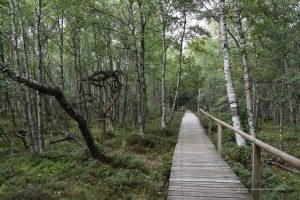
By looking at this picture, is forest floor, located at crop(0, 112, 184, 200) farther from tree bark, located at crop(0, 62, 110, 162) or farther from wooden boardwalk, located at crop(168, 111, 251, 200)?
wooden boardwalk, located at crop(168, 111, 251, 200)

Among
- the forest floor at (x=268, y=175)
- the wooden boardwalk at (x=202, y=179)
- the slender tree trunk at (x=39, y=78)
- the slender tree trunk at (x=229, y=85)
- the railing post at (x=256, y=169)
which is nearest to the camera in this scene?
the railing post at (x=256, y=169)

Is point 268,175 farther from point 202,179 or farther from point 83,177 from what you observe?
point 83,177

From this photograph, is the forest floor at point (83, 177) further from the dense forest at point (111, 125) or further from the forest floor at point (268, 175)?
the forest floor at point (268, 175)

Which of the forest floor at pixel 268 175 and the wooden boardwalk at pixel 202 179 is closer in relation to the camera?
the wooden boardwalk at pixel 202 179

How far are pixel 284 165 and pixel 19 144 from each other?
43.4 feet

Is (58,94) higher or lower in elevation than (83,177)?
higher

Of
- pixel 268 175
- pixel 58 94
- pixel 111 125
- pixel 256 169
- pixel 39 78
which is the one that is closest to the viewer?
pixel 256 169

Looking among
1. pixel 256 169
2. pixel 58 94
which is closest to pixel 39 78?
pixel 58 94

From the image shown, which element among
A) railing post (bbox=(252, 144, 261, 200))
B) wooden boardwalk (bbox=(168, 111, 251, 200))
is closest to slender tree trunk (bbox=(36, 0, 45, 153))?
wooden boardwalk (bbox=(168, 111, 251, 200))

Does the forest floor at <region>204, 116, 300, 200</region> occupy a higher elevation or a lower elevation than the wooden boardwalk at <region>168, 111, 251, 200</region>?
lower

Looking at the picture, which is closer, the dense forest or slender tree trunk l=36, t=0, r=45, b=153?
the dense forest

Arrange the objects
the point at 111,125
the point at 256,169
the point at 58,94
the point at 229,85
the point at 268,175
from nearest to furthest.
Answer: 1. the point at 256,169
2. the point at 58,94
3. the point at 268,175
4. the point at 229,85
5. the point at 111,125

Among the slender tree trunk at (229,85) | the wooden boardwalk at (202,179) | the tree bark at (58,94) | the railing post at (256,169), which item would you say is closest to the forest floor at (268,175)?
the railing post at (256,169)

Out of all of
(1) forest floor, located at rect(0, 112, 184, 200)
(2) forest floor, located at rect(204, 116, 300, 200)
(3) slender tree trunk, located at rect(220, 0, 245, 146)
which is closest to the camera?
(2) forest floor, located at rect(204, 116, 300, 200)
